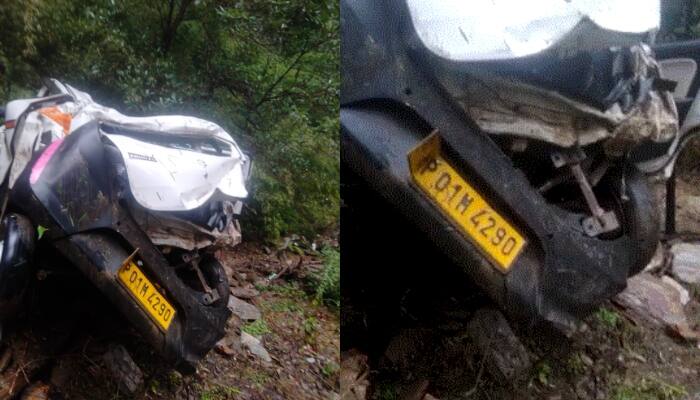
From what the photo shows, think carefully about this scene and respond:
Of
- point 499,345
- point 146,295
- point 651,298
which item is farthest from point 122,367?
point 651,298

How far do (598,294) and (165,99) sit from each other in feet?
2.06

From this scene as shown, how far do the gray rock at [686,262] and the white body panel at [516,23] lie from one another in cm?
48

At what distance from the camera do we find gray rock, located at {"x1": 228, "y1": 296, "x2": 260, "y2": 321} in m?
0.90

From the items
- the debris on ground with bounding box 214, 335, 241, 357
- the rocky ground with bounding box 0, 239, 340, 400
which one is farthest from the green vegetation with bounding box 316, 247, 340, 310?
the debris on ground with bounding box 214, 335, 241, 357

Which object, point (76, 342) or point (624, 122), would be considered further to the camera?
point (624, 122)

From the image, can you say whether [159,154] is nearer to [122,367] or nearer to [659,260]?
[122,367]

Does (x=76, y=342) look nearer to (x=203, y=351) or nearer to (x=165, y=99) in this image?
(x=203, y=351)

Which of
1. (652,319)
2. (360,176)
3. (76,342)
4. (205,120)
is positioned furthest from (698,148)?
(76,342)

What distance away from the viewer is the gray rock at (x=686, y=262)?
1128 millimetres

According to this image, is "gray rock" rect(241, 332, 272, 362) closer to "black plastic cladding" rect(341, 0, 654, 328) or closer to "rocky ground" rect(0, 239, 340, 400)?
"rocky ground" rect(0, 239, 340, 400)

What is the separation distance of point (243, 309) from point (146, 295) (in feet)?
0.47

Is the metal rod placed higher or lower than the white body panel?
lower

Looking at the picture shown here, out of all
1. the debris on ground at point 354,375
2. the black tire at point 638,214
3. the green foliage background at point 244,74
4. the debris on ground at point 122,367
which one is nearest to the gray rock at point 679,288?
the black tire at point 638,214

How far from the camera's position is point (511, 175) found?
0.89 metres
